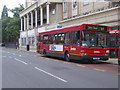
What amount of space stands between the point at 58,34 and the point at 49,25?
21497 mm

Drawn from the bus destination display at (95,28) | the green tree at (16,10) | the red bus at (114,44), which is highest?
the green tree at (16,10)

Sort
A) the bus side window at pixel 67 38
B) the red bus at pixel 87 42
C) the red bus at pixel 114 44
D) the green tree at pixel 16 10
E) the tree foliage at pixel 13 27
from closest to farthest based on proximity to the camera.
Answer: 1. the red bus at pixel 87 42
2. the bus side window at pixel 67 38
3. the red bus at pixel 114 44
4. the tree foliage at pixel 13 27
5. the green tree at pixel 16 10

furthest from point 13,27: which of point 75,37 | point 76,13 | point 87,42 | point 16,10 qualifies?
point 87,42

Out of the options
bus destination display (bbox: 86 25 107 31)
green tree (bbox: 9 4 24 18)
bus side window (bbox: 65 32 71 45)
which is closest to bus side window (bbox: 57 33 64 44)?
bus side window (bbox: 65 32 71 45)

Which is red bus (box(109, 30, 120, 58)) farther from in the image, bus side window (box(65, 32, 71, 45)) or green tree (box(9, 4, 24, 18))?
green tree (box(9, 4, 24, 18))

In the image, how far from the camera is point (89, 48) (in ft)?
51.5

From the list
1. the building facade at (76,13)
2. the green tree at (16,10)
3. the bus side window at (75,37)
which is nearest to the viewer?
the bus side window at (75,37)

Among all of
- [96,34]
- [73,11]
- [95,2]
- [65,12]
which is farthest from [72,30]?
[65,12]

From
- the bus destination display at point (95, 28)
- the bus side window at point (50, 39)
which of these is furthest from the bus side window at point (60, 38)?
the bus destination display at point (95, 28)

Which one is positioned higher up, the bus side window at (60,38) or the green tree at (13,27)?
the green tree at (13,27)

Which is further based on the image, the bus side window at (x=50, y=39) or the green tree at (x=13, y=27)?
the green tree at (x=13, y=27)

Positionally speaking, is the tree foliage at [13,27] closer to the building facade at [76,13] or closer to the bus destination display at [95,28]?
the building facade at [76,13]

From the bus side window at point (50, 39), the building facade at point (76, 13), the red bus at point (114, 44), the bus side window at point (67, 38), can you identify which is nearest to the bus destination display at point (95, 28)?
the bus side window at point (67, 38)

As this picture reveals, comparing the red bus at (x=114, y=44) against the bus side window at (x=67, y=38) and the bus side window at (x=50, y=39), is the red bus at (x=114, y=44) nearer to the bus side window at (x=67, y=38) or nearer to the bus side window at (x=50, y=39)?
the bus side window at (x=67, y=38)
